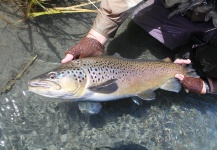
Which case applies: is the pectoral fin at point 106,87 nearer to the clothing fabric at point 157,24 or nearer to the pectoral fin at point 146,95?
the pectoral fin at point 146,95

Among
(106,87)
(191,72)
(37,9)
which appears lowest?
(191,72)

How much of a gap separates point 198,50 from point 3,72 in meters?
1.76

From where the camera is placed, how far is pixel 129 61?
2.86 metres

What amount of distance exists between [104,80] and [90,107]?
0.35m

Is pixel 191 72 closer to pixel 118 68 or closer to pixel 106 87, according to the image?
pixel 118 68

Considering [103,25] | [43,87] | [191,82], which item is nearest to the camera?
[43,87]

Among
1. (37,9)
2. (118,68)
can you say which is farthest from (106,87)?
(37,9)

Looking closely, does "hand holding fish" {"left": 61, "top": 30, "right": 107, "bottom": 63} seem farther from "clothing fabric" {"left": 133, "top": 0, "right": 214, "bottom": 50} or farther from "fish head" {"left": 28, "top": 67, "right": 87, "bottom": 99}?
"clothing fabric" {"left": 133, "top": 0, "right": 214, "bottom": 50}

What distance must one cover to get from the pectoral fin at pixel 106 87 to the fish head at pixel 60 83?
0.10 metres

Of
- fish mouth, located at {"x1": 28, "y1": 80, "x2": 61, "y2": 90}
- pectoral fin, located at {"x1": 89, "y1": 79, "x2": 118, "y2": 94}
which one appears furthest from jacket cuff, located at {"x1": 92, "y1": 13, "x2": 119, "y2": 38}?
fish mouth, located at {"x1": 28, "y1": 80, "x2": 61, "y2": 90}

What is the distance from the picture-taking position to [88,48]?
2.85m

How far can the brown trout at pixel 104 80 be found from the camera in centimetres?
242

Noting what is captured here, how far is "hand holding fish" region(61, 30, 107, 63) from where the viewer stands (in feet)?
9.08

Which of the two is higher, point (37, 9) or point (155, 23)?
point (37, 9)
